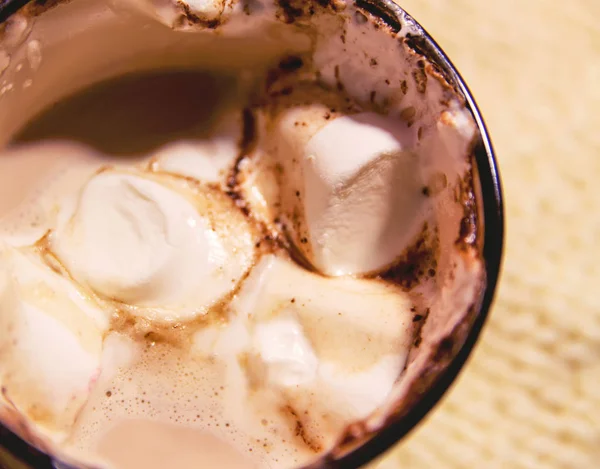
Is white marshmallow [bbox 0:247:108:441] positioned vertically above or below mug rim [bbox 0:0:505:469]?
below

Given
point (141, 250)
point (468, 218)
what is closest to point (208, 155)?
point (141, 250)

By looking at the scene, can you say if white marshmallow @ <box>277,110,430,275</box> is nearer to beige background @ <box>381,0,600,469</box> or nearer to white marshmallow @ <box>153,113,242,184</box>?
white marshmallow @ <box>153,113,242,184</box>

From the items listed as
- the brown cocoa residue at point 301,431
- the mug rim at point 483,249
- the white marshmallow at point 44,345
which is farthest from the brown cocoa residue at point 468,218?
the white marshmallow at point 44,345

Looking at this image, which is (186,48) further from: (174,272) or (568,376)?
(568,376)

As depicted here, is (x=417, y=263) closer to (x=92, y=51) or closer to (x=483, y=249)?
(x=483, y=249)

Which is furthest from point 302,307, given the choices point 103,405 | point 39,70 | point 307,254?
point 39,70

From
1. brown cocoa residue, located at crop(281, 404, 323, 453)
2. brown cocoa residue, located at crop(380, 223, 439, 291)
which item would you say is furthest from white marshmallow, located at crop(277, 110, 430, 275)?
brown cocoa residue, located at crop(281, 404, 323, 453)
